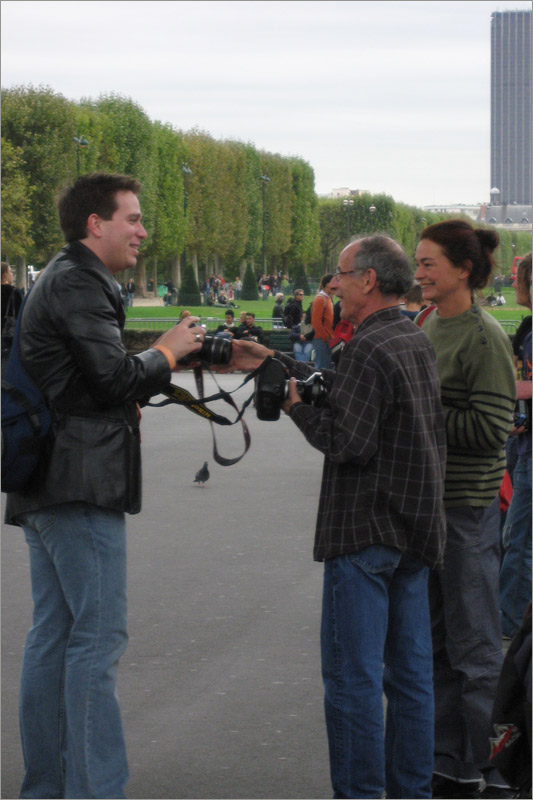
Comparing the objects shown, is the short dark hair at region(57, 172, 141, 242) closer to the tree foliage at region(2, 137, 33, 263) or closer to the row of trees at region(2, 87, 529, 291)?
the row of trees at region(2, 87, 529, 291)

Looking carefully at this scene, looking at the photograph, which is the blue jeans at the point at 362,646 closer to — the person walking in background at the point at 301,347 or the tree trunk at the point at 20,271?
the person walking in background at the point at 301,347

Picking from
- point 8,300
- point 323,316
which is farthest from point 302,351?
point 8,300

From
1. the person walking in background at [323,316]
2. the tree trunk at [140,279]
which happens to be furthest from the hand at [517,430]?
the tree trunk at [140,279]

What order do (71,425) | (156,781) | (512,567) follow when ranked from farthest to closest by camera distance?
(512,567) → (156,781) → (71,425)

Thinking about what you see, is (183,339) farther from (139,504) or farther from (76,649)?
(76,649)

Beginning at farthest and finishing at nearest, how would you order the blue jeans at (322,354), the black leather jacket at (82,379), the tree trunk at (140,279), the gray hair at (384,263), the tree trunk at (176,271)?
the tree trunk at (176,271) → the tree trunk at (140,279) → the blue jeans at (322,354) → the gray hair at (384,263) → the black leather jacket at (82,379)

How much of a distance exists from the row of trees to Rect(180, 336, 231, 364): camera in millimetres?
43596

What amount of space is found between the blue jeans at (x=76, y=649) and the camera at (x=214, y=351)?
491mm

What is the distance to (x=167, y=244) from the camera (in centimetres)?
6994

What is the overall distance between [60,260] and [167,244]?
67248 millimetres

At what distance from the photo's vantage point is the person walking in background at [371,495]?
3357 millimetres

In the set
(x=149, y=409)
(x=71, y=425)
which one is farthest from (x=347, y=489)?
(x=149, y=409)

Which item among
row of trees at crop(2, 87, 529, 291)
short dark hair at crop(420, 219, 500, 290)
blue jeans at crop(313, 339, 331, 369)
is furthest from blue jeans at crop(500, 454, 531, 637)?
row of trees at crop(2, 87, 529, 291)

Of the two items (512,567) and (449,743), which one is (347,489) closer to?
(449,743)
